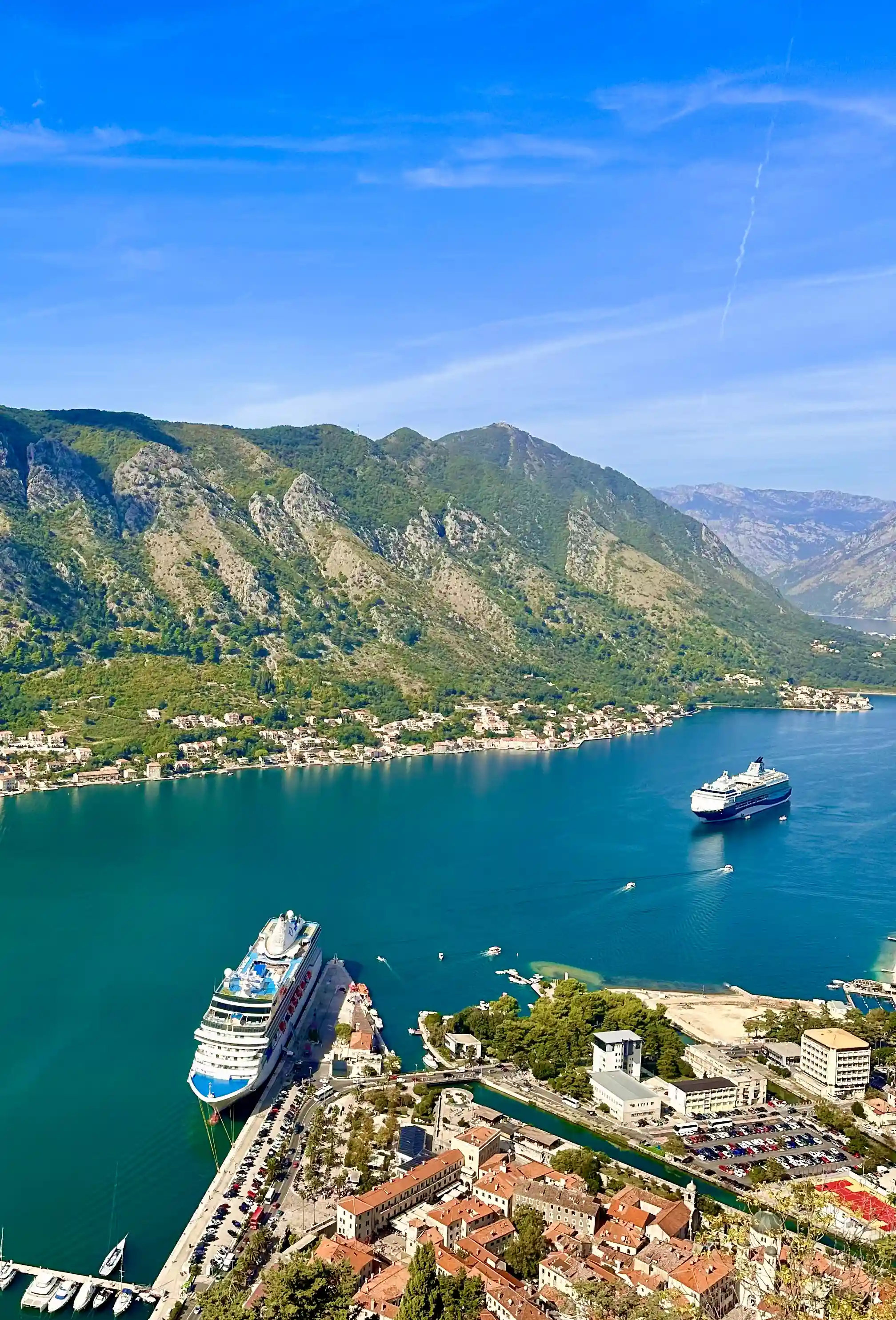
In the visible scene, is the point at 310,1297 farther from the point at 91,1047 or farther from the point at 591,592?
the point at 591,592

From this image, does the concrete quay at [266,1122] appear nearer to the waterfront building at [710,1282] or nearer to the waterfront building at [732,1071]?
the waterfront building at [710,1282]

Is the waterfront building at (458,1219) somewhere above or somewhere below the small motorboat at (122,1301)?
above

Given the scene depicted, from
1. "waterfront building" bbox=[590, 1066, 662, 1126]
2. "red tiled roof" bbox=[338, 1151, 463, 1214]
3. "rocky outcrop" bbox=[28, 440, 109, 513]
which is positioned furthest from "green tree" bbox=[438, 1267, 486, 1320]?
"rocky outcrop" bbox=[28, 440, 109, 513]

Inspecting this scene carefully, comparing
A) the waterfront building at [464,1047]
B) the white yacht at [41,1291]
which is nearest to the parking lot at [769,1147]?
the waterfront building at [464,1047]

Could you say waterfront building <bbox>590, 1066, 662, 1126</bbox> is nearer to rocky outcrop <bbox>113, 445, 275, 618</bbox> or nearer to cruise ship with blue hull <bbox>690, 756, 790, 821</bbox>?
cruise ship with blue hull <bbox>690, 756, 790, 821</bbox>

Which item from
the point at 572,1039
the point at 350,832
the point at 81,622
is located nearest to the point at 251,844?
the point at 350,832
